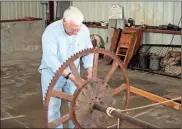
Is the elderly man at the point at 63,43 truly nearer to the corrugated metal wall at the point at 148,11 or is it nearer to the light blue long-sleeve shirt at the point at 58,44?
the light blue long-sleeve shirt at the point at 58,44

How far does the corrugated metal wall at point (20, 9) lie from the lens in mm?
11375

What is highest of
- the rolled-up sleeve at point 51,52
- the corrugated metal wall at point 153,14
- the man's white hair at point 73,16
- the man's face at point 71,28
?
the corrugated metal wall at point 153,14

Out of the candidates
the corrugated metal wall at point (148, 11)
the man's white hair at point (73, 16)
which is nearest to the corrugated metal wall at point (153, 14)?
the corrugated metal wall at point (148, 11)

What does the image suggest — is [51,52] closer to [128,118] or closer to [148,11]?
[128,118]

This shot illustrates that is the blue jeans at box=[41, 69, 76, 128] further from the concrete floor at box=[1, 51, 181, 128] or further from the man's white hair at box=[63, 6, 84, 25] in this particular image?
the concrete floor at box=[1, 51, 181, 128]

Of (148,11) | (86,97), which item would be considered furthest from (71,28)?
(148,11)

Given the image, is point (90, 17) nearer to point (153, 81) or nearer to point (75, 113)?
point (153, 81)

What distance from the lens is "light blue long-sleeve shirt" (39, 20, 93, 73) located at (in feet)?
9.19

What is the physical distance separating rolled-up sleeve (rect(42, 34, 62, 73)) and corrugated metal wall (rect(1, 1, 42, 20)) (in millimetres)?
9021

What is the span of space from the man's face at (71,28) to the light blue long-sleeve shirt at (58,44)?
0.08 metres

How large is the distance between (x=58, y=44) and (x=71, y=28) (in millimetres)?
225

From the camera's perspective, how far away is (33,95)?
574 centimetres

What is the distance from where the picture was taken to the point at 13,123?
4453mm

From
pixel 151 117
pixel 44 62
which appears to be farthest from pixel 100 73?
pixel 44 62
